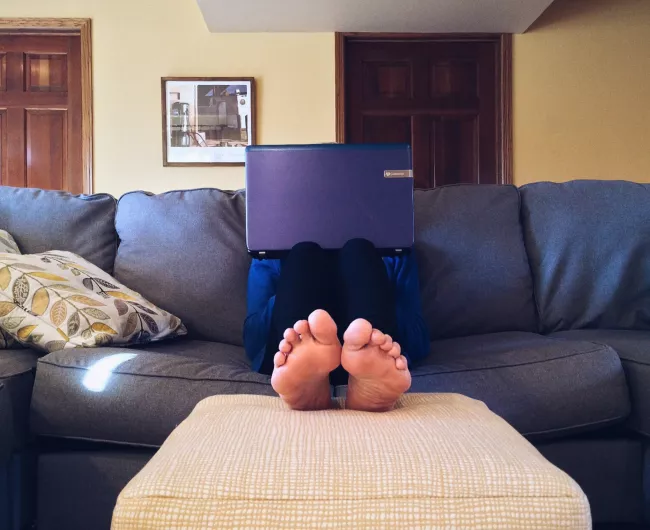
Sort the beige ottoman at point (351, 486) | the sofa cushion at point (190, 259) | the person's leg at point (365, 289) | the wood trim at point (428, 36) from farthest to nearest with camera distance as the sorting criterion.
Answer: the wood trim at point (428, 36) → the sofa cushion at point (190, 259) → the person's leg at point (365, 289) → the beige ottoman at point (351, 486)

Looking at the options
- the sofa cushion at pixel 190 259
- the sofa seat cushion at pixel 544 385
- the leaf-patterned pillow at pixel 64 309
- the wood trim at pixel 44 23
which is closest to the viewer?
the sofa seat cushion at pixel 544 385

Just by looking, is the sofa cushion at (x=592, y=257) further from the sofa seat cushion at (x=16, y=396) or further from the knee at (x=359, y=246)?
the sofa seat cushion at (x=16, y=396)

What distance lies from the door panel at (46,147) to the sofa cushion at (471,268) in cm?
278

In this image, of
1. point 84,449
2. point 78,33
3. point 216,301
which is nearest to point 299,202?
point 216,301

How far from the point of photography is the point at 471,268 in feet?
5.82

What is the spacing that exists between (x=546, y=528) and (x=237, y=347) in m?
1.12

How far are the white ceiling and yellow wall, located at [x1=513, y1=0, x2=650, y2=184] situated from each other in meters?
0.31

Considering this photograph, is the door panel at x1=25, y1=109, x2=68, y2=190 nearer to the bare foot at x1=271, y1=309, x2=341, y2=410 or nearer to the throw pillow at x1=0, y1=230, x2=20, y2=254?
the throw pillow at x1=0, y1=230, x2=20, y2=254

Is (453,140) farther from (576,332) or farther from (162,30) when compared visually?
(576,332)

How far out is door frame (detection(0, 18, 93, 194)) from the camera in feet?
12.2

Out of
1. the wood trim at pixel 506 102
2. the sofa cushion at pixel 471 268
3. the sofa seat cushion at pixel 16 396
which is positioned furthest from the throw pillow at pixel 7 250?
the wood trim at pixel 506 102

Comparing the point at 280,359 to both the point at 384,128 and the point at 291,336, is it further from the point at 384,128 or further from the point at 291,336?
the point at 384,128

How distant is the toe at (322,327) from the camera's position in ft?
3.07

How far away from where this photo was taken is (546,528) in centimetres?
65
